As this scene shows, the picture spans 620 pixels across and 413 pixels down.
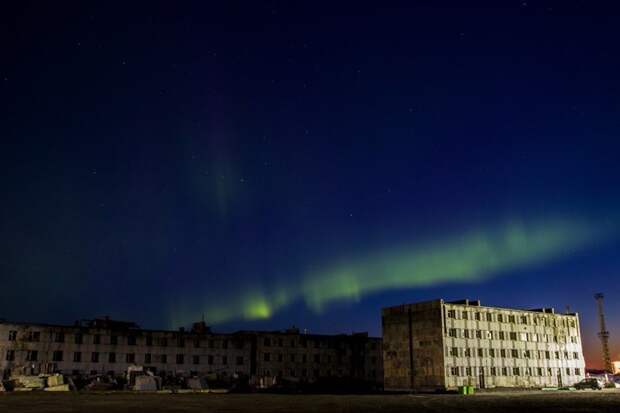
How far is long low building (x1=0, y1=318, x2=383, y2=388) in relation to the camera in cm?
7350

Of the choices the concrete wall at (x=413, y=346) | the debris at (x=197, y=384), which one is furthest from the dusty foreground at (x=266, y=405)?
the concrete wall at (x=413, y=346)

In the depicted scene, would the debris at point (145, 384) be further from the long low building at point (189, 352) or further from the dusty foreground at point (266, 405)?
the dusty foreground at point (266, 405)

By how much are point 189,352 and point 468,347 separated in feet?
136

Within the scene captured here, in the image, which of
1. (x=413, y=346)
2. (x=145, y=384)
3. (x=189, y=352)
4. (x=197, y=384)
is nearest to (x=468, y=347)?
(x=413, y=346)

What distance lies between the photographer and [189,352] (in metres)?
85.4

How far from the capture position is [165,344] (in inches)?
3302

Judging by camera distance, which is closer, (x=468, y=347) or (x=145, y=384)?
(x=145, y=384)

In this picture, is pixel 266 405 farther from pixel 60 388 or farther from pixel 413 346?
pixel 413 346

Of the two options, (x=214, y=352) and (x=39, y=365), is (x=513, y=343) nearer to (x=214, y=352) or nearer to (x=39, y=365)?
(x=214, y=352)

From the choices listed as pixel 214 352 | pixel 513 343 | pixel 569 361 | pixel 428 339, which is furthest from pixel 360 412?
pixel 569 361

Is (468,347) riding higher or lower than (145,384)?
higher

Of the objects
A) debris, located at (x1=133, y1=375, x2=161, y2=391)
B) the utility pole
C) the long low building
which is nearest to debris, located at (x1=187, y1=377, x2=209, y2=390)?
debris, located at (x1=133, y1=375, x2=161, y2=391)

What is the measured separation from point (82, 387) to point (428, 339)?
155ft

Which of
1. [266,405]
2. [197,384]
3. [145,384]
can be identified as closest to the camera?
[266,405]
